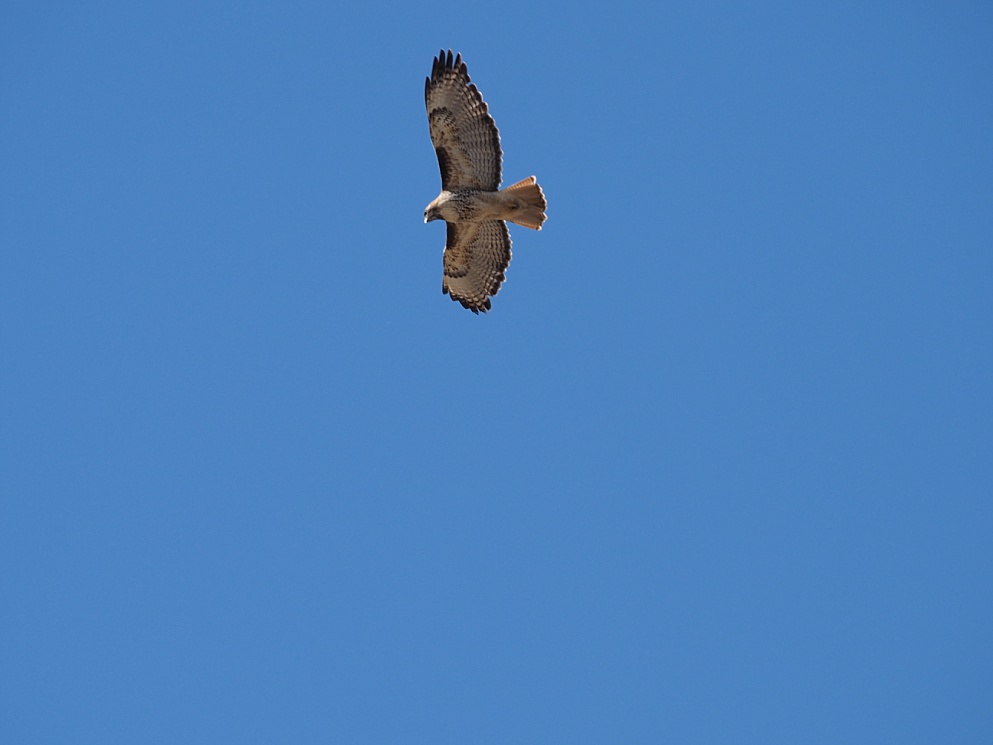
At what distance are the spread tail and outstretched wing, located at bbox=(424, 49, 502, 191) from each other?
237 mm

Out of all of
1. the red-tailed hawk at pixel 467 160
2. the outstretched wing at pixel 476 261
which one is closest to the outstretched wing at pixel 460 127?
the red-tailed hawk at pixel 467 160

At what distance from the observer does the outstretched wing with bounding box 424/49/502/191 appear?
33.2 ft

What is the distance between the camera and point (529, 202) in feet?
33.5

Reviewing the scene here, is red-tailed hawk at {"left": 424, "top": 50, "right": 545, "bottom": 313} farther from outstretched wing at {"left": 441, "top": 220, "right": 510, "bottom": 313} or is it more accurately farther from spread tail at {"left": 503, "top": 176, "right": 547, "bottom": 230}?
outstretched wing at {"left": 441, "top": 220, "right": 510, "bottom": 313}

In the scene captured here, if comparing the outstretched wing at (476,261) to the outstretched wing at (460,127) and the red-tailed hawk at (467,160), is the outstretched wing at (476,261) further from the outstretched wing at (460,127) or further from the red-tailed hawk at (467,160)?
the outstretched wing at (460,127)

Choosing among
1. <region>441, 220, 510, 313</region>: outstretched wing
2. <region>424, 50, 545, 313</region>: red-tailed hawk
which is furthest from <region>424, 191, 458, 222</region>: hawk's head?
Answer: <region>441, 220, 510, 313</region>: outstretched wing

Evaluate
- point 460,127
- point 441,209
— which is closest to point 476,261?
point 441,209

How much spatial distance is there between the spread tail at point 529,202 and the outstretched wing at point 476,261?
0.84 metres

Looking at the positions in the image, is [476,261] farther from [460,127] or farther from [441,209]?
[460,127]

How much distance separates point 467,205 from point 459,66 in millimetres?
1313

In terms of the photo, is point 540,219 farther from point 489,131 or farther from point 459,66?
point 459,66

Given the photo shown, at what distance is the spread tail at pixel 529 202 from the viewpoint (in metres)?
10.2

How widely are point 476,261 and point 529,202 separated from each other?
4.88 feet

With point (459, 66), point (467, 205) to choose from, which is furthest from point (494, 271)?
point (459, 66)
